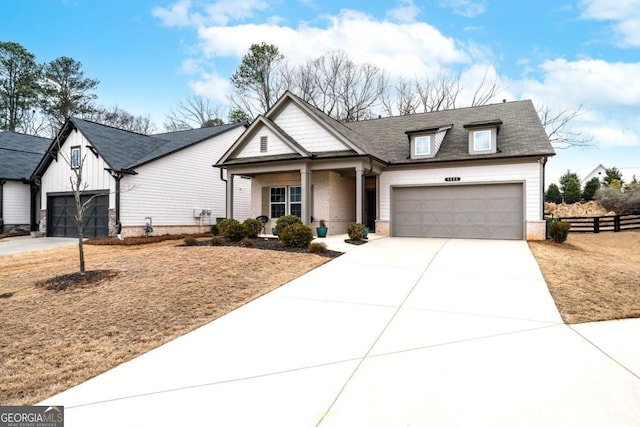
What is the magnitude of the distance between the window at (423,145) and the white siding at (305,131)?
3713mm

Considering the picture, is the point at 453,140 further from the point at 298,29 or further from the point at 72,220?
the point at 72,220

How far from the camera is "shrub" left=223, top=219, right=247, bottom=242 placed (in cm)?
1289

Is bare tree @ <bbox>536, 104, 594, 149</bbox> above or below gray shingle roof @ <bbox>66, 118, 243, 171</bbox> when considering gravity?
above

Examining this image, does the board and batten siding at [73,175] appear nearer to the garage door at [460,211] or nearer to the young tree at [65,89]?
the garage door at [460,211]

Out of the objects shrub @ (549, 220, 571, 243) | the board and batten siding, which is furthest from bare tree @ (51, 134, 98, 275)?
shrub @ (549, 220, 571, 243)

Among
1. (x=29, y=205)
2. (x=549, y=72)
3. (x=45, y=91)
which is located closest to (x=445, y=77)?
(x=549, y=72)

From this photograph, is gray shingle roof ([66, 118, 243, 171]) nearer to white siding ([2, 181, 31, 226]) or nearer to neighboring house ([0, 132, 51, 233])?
neighboring house ([0, 132, 51, 233])

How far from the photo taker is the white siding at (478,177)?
13781 mm

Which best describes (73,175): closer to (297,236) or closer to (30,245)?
(30,245)

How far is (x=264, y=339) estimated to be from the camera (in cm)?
449

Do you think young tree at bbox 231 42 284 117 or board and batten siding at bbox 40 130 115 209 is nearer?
board and batten siding at bbox 40 130 115 209

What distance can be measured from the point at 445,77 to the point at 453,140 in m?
17.0

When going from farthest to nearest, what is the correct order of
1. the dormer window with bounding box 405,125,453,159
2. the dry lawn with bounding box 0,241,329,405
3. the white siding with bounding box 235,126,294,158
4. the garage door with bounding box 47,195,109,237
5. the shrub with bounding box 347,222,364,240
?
1. the garage door with bounding box 47,195,109,237
2. the dormer window with bounding box 405,125,453,159
3. the white siding with bounding box 235,126,294,158
4. the shrub with bounding box 347,222,364,240
5. the dry lawn with bounding box 0,241,329,405

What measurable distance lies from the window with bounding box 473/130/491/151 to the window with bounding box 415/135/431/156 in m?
1.92
